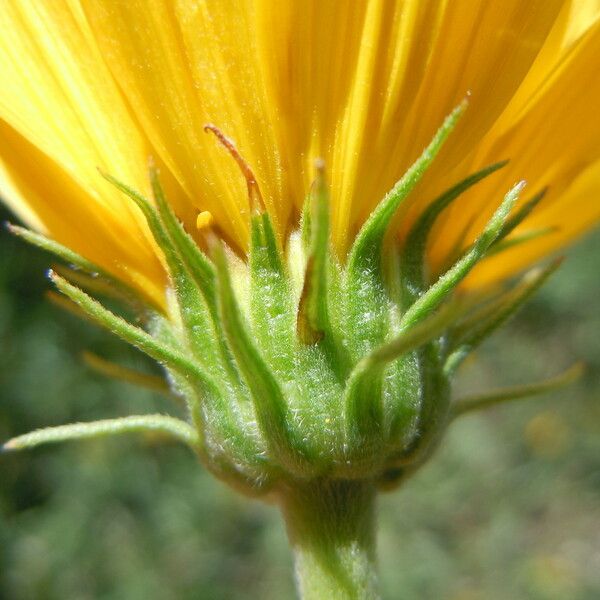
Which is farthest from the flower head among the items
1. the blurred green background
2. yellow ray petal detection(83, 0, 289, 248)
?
the blurred green background

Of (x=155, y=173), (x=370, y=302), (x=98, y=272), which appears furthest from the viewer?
(x=98, y=272)

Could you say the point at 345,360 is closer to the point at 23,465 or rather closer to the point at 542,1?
the point at 542,1

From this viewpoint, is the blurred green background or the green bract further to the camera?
the blurred green background

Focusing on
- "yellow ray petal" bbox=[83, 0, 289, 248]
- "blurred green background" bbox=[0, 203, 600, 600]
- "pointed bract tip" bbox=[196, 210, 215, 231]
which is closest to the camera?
"yellow ray petal" bbox=[83, 0, 289, 248]

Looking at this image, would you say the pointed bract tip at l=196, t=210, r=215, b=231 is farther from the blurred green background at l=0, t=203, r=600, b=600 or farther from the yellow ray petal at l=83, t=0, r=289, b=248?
the blurred green background at l=0, t=203, r=600, b=600

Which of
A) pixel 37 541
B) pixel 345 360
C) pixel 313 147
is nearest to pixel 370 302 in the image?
pixel 345 360

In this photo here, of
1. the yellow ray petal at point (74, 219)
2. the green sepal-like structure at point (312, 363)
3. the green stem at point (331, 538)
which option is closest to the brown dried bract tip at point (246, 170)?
the green sepal-like structure at point (312, 363)

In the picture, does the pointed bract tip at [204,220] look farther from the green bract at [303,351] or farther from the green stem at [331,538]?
the green stem at [331,538]
